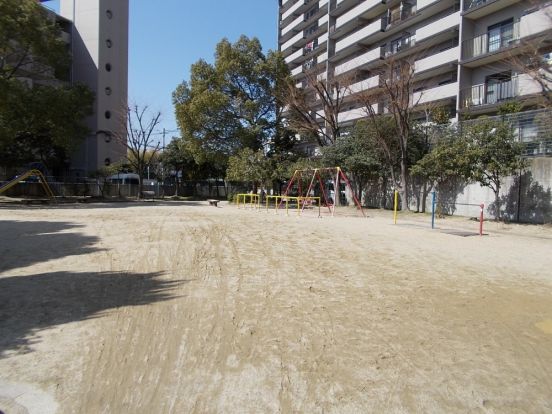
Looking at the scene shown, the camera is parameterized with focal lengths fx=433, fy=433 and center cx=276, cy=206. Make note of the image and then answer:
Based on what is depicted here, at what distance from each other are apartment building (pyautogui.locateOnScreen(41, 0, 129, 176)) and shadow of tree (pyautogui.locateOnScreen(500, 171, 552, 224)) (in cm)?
3201

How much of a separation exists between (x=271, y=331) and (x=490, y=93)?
24.4 meters

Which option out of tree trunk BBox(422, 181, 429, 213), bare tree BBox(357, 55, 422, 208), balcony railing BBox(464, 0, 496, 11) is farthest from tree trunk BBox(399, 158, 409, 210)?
balcony railing BBox(464, 0, 496, 11)

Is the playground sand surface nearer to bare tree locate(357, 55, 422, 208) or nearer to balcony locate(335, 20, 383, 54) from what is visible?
bare tree locate(357, 55, 422, 208)

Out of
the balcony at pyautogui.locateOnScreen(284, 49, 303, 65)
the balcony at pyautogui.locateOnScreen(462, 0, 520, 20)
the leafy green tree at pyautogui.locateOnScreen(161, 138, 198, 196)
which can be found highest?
the balcony at pyautogui.locateOnScreen(284, 49, 303, 65)

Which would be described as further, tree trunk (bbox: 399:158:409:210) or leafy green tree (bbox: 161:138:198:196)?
leafy green tree (bbox: 161:138:198:196)

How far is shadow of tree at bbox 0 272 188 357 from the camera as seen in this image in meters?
4.13

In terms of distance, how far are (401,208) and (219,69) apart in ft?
55.5

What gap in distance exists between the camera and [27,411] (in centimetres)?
275

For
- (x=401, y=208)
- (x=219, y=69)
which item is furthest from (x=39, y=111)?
(x=401, y=208)

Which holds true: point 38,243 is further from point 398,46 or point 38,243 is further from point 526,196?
point 398,46

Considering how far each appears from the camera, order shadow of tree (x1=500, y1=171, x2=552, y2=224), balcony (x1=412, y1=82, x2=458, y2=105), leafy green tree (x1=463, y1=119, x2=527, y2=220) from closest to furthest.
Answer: leafy green tree (x1=463, y1=119, x2=527, y2=220), shadow of tree (x1=500, y1=171, x2=552, y2=224), balcony (x1=412, y1=82, x2=458, y2=105)

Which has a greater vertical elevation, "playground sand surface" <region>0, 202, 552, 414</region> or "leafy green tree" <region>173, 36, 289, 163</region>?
"leafy green tree" <region>173, 36, 289, 163</region>

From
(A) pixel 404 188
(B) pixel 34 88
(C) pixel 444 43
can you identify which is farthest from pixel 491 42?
(B) pixel 34 88

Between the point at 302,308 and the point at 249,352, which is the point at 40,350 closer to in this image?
the point at 249,352
